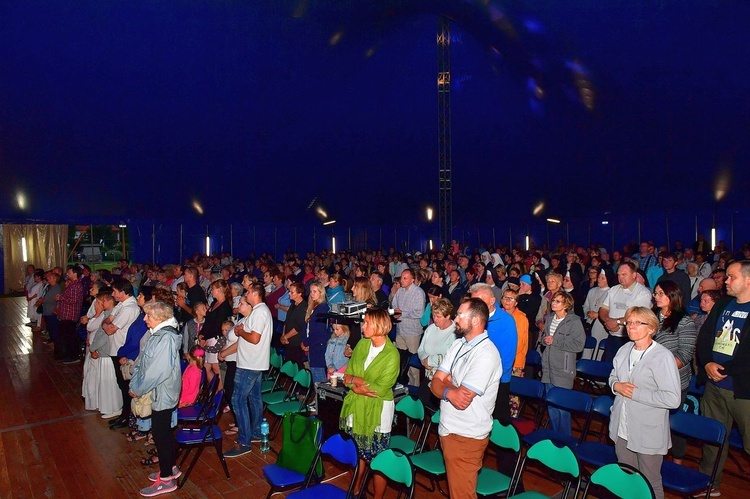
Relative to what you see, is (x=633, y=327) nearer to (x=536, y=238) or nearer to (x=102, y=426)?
(x=102, y=426)

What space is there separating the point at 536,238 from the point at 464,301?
1813cm

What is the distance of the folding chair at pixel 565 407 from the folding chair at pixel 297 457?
5.45ft

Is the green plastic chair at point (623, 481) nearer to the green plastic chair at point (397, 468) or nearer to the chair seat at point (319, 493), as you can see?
the green plastic chair at point (397, 468)

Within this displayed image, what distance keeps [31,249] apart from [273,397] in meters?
18.4

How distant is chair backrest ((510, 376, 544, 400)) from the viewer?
15.4 ft

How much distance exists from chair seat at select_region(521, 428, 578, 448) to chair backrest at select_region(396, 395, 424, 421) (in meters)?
0.85

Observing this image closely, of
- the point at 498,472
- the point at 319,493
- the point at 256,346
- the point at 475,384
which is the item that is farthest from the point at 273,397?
the point at 475,384

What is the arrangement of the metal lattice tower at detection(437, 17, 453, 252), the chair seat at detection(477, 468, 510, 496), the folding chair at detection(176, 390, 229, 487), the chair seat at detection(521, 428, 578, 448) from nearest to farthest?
the chair seat at detection(477, 468, 510, 496) < the chair seat at detection(521, 428, 578, 448) < the folding chair at detection(176, 390, 229, 487) < the metal lattice tower at detection(437, 17, 453, 252)

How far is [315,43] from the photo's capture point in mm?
15297

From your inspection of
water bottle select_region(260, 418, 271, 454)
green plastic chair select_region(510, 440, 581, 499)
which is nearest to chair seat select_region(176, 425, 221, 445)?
water bottle select_region(260, 418, 271, 454)

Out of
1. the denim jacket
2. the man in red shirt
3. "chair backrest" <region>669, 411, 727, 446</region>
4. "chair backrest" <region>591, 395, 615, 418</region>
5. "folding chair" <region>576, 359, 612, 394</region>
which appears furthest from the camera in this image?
the man in red shirt

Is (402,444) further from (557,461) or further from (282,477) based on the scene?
(557,461)

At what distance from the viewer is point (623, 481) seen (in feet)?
10.0

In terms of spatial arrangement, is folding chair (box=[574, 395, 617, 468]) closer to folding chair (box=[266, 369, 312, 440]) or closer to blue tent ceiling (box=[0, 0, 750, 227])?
folding chair (box=[266, 369, 312, 440])
